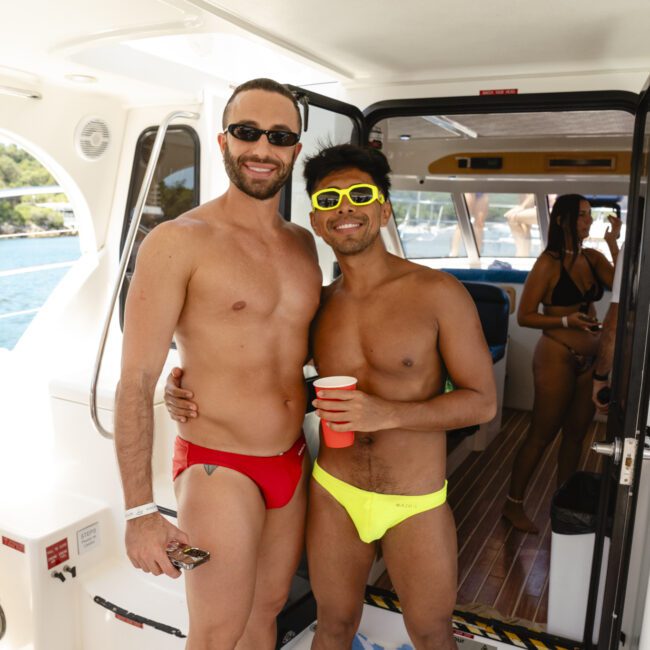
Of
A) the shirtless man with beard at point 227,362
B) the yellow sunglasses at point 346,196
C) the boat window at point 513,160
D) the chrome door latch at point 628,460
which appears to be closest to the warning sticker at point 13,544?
the shirtless man with beard at point 227,362

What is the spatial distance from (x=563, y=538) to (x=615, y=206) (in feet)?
16.3

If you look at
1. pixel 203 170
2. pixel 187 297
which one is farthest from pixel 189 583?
pixel 203 170

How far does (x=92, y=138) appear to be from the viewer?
4.01 meters

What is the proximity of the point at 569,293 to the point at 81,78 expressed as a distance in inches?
115

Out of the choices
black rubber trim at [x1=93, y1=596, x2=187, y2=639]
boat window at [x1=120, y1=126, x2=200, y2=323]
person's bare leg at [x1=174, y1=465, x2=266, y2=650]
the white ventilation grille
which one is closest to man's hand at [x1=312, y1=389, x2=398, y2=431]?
person's bare leg at [x1=174, y1=465, x2=266, y2=650]

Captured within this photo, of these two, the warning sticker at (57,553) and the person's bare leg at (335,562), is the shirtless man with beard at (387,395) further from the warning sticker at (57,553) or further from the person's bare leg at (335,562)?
the warning sticker at (57,553)

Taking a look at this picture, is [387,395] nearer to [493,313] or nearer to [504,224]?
[493,313]

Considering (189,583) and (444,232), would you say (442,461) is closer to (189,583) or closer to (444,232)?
(189,583)

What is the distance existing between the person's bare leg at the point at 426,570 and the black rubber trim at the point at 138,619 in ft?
3.69

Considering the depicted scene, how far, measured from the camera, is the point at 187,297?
1910 millimetres

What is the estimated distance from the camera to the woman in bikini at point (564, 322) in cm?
380

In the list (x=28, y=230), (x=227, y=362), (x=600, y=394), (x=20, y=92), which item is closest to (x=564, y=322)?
(x=600, y=394)

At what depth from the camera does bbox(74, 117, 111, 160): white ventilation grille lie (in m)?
3.91

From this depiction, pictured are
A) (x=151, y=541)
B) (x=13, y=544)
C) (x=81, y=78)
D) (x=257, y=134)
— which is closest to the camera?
(x=151, y=541)
